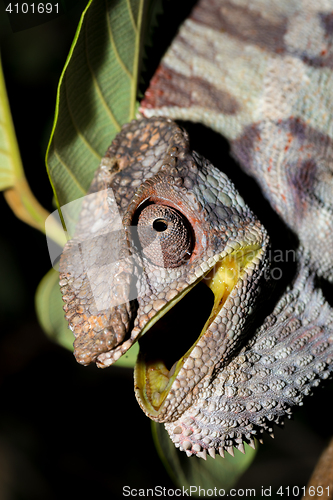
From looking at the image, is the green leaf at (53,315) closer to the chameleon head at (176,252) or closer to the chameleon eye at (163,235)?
the chameleon head at (176,252)

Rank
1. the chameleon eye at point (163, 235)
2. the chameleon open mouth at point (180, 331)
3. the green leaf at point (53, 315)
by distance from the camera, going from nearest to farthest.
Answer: the chameleon eye at point (163, 235) → the chameleon open mouth at point (180, 331) → the green leaf at point (53, 315)

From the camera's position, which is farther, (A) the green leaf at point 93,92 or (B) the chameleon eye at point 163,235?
(A) the green leaf at point 93,92

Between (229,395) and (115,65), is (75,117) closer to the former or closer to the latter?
(115,65)

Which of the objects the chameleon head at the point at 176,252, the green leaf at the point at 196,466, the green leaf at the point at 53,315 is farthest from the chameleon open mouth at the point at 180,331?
the green leaf at the point at 196,466

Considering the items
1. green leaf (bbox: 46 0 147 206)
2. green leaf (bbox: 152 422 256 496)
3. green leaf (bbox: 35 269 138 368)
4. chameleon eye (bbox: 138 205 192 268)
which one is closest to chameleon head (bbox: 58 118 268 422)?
chameleon eye (bbox: 138 205 192 268)

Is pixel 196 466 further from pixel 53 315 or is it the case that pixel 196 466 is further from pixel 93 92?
pixel 93 92

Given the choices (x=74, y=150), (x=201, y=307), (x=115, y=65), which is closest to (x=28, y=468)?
(x=201, y=307)

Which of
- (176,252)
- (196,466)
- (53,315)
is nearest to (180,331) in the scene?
(176,252)
